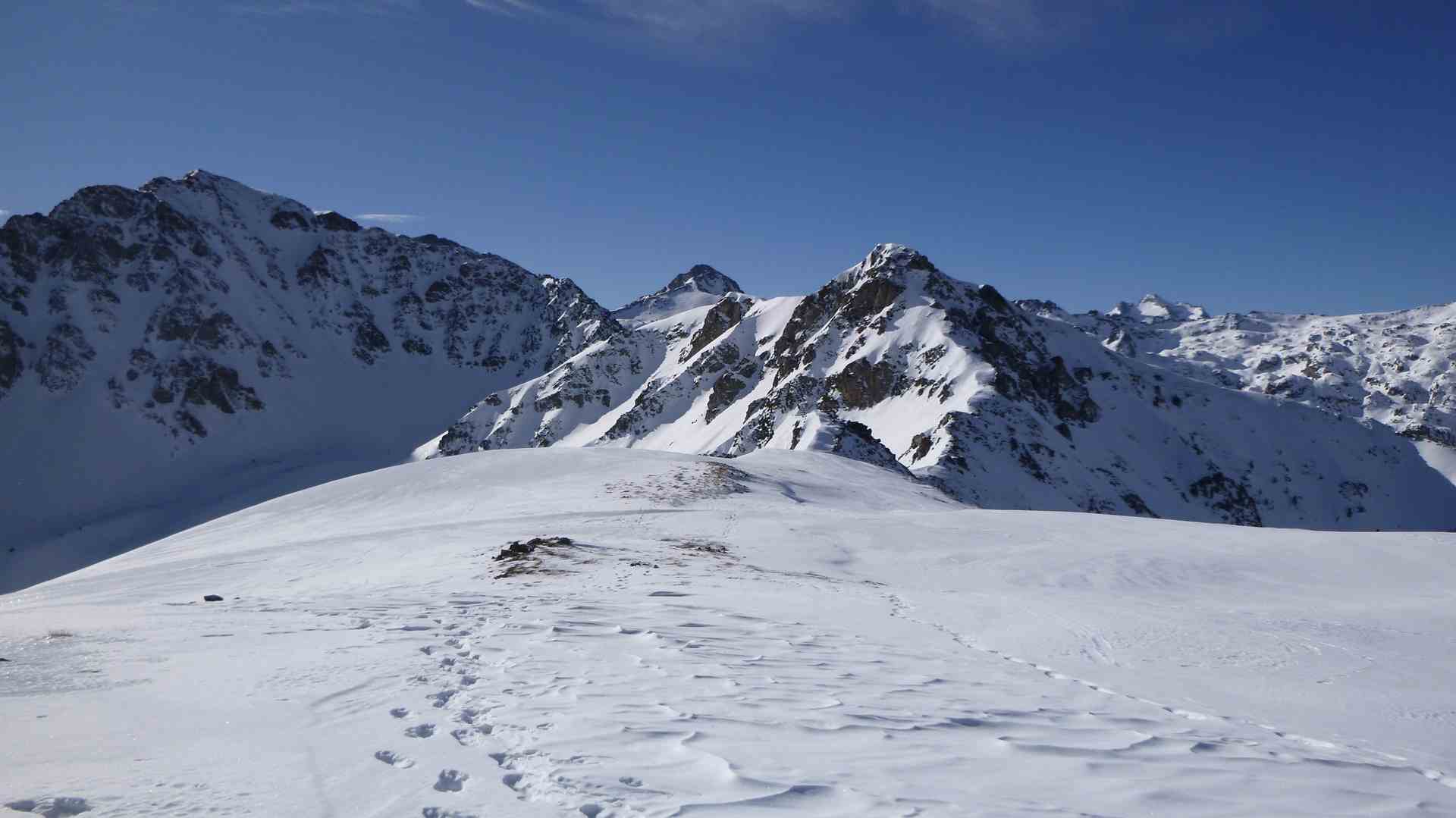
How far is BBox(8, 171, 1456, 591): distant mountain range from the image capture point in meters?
95.0

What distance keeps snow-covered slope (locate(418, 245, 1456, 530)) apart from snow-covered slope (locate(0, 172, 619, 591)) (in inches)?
1100

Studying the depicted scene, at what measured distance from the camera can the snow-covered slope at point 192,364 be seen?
109625 mm

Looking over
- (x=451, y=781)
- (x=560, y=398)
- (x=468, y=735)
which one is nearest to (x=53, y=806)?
(x=451, y=781)

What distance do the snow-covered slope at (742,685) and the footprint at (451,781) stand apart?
0.03 m

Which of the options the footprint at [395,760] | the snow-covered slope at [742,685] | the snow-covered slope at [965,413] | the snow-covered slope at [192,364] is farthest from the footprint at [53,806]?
the snow-covered slope at [192,364]

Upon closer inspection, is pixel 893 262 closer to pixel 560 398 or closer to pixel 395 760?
pixel 560 398

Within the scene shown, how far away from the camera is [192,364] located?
5487 inches

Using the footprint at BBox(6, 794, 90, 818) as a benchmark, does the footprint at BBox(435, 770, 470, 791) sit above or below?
below

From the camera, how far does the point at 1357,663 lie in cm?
1034

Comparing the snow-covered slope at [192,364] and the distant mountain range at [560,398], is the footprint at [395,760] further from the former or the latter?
the snow-covered slope at [192,364]

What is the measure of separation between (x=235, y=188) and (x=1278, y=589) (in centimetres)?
22624

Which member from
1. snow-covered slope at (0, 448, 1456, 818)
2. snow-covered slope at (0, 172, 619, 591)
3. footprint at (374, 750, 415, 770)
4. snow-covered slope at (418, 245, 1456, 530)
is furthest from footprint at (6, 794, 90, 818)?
snow-covered slope at (0, 172, 619, 591)

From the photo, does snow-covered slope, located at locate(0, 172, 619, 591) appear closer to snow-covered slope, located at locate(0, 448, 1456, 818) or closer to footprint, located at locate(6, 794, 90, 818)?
snow-covered slope, located at locate(0, 448, 1456, 818)

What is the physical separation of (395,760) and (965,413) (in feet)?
264
